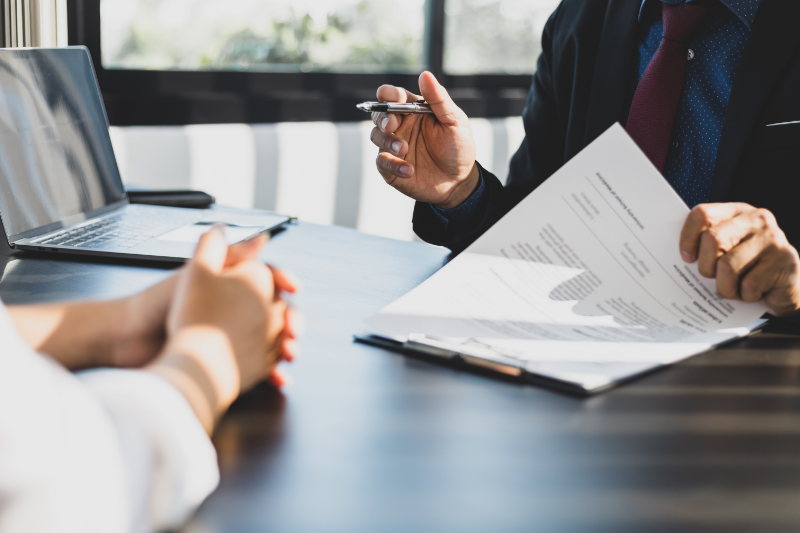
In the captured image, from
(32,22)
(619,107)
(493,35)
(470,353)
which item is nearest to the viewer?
(470,353)

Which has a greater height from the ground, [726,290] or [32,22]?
[32,22]

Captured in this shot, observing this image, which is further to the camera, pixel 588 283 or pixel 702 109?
pixel 702 109

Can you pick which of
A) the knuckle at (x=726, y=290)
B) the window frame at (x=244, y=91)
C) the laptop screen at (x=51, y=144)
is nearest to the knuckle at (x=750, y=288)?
the knuckle at (x=726, y=290)

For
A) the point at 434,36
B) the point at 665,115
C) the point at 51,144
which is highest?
the point at 434,36

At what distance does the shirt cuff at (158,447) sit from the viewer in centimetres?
38

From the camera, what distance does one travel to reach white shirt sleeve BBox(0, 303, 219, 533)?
34 centimetres

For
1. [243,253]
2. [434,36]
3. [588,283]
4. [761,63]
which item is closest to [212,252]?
[243,253]

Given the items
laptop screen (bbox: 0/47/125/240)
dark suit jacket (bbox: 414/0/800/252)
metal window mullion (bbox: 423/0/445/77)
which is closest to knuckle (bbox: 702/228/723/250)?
dark suit jacket (bbox: 414/0/800/252)

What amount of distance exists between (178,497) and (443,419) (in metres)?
0.20

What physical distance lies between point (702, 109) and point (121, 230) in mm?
929

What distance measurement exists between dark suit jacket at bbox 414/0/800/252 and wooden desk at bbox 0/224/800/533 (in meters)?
0.44

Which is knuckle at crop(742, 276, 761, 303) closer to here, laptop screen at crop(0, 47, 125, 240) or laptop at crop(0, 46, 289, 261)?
laptop at crop(0, 46, 289, 261)

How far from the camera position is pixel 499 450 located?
48 centimetres

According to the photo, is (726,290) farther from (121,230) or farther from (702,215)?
(121,230)
